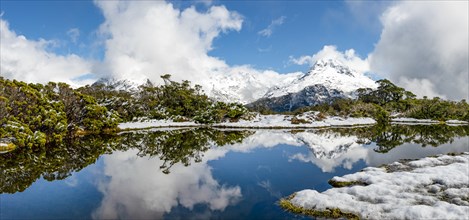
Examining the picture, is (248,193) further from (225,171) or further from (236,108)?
(236,108)

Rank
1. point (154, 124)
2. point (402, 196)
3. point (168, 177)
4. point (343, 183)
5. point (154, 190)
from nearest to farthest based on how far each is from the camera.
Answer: point (402, 196) → point (154, 190) → point (343, 183) → point (168, 177) → point (154, 124)

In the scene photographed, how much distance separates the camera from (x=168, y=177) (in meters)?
27.5

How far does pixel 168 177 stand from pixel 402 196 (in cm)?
1821

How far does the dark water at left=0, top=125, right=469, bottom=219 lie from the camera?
753 inches

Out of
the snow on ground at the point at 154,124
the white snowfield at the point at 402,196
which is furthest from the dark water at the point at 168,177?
the snow on ground at the point at 154,124

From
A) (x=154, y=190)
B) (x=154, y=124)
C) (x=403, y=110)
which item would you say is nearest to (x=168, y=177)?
(x=154, y=190)

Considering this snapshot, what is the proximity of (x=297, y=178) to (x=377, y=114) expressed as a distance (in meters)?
105

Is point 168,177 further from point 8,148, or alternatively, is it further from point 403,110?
point 403,110

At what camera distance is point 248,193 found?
22.5 m

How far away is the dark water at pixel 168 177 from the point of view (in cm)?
1912

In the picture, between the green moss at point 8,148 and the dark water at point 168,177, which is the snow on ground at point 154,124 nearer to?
the dark water at point 168,177

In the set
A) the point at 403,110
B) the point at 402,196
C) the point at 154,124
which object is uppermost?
the point at 403,110

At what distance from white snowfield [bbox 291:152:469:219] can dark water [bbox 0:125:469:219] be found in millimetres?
2666

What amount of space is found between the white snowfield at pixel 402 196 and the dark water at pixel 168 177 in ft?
8.75
